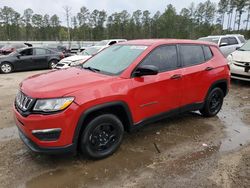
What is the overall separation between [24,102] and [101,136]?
118 centimetres

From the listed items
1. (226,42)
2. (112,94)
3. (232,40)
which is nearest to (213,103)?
(112,94)

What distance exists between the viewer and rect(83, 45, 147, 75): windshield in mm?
3862

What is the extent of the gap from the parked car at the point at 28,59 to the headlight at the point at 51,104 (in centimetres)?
1116

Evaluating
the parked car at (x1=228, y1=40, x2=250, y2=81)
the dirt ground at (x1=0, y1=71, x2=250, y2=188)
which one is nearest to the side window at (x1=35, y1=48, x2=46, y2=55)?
the dirt ground at (x1=0, y1=71, x2=250, y2=188)

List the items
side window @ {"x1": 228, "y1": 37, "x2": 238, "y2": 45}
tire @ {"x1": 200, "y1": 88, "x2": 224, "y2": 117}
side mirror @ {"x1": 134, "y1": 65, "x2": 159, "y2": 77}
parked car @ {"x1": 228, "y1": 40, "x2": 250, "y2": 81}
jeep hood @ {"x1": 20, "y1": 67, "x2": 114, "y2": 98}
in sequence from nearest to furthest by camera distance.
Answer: jeep hood @ {"x1": 20, "y1": 67, "x2": 114, "y2": 98}, side mirror @ {"x1": 134, "y1": 65, "x2": 159, "y2": 77}, tire @ {"x1": 200, "y1": 88, "x2": 224, "y2": 117}, parked car @ {"x1": 228, "y1": 40, "x2": 250, "y2": 81}, side window @ {"x1": 228, "y1": 37, "x2": 238, "y2": 45}

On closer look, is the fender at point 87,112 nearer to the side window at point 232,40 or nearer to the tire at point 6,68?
the tire at point 6,68

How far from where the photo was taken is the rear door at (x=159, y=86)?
3754 mm

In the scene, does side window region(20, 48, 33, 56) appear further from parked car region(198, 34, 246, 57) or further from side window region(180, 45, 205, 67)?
side window region(180, 45, 205, 67)

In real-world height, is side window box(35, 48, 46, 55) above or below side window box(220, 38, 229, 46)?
below

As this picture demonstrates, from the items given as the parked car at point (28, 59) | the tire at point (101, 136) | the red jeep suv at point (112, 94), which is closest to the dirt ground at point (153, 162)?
the tire at point (101, 136)

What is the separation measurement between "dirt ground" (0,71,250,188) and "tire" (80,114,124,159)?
0.15m

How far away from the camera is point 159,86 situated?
13.0ft

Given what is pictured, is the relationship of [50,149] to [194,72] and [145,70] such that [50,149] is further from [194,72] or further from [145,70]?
[194,72]

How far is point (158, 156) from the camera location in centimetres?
373
